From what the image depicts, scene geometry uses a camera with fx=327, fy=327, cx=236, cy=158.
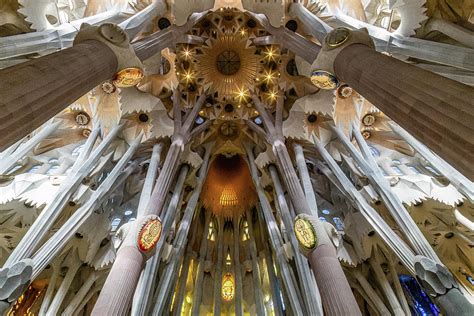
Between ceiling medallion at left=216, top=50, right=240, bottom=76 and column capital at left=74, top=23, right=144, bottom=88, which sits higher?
ceiling medallion at left=216, top=50, right=240, bottom=76

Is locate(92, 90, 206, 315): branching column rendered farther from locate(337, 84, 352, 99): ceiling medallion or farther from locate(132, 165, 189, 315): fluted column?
locate(337, 84, 352, 99): ceiling medallion

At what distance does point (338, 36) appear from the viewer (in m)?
6.65

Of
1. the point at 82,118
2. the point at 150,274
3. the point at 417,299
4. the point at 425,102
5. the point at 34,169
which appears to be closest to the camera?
the point at 425,102

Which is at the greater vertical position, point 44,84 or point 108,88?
point 108,88

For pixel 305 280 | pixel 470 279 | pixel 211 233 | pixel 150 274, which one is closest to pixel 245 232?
pixel 211 233

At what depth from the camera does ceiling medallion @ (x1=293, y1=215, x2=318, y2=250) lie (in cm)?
831

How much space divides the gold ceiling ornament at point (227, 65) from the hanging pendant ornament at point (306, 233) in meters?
8.83

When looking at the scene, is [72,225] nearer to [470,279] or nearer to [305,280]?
[305,280]

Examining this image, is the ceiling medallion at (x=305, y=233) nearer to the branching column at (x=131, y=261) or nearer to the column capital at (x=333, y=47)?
the column capital at (x=333, y=47)

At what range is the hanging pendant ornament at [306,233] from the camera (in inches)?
327

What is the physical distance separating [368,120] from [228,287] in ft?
33.9

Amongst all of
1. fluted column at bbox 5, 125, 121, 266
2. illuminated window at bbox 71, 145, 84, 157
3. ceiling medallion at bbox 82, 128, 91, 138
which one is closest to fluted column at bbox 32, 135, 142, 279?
fluted column at bbox 5, 125, 121, 266

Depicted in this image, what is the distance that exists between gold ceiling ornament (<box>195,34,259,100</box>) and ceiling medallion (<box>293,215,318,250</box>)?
885cm

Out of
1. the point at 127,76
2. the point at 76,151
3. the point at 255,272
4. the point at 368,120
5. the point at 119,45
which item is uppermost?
the point at 368,120
